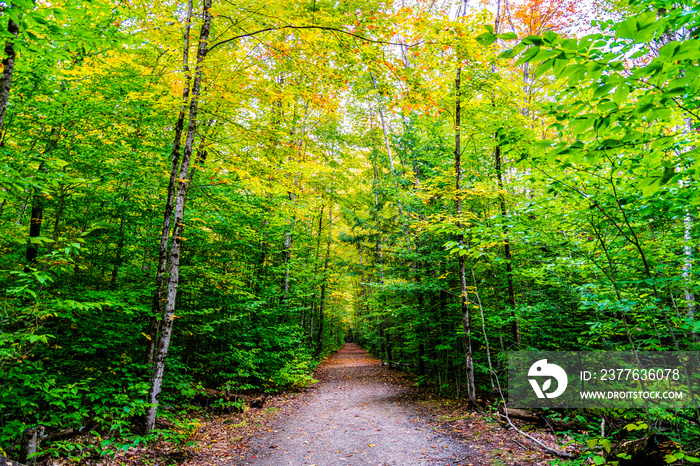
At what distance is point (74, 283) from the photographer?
21.0 ft

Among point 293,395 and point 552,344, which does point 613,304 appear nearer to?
point 552,344

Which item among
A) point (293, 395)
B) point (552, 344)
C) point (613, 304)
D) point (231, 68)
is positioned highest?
point (231, 68)

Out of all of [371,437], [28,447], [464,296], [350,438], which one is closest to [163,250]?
[28,447]

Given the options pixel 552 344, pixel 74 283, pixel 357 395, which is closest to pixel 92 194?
pixel 74 283

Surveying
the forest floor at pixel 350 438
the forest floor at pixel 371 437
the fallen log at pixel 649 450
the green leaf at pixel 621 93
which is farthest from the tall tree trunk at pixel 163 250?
the fallen log at pixel 649 450

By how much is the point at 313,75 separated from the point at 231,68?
2.26 metres

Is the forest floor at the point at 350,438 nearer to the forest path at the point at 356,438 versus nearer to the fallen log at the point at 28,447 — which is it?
the forest path at the point at 356,438

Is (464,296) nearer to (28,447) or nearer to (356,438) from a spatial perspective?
(356,438)

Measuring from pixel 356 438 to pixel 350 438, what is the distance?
0.13m

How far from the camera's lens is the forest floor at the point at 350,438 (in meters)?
5.18

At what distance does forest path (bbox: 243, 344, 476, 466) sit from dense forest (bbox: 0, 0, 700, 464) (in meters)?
1.81

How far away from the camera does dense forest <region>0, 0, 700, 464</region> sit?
290cm

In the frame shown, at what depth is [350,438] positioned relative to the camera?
6.44 meters

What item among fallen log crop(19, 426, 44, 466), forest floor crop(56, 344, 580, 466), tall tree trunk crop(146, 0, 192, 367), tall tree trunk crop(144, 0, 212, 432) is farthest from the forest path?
fallen log crop(19, 426, 44, 466)
